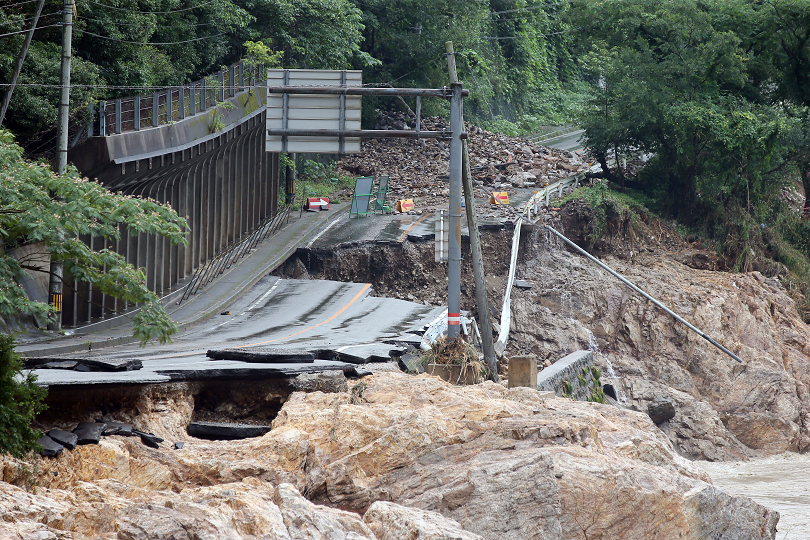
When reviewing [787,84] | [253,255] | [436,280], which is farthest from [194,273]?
[787,84]

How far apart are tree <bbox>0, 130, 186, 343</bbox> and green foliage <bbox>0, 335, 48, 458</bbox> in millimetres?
6347

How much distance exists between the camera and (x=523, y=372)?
1451cm

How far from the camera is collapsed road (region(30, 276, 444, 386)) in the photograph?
11758mm

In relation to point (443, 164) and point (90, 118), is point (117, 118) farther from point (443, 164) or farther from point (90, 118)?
point (443, 164)

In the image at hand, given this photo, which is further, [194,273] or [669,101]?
[669,101]

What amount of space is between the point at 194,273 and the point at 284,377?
57.5 ft

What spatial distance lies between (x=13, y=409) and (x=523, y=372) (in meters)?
9.21

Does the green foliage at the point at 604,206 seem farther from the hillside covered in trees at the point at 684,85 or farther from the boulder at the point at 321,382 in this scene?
the boulder at the point at 321,382

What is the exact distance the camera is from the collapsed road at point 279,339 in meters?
11.8

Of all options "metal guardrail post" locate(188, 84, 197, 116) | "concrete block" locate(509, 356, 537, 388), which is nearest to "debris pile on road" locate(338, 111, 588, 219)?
"metal guardrail post" locate(188, 84, 197, 116)

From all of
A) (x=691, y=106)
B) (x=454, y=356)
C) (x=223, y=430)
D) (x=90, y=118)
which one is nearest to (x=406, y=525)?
(x=223, y=430)

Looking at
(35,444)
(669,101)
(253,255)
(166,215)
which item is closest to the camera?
(35,444)

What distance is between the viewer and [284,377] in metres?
12.0

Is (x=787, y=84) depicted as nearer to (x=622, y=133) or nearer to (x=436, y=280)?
(x=622, y=133)
